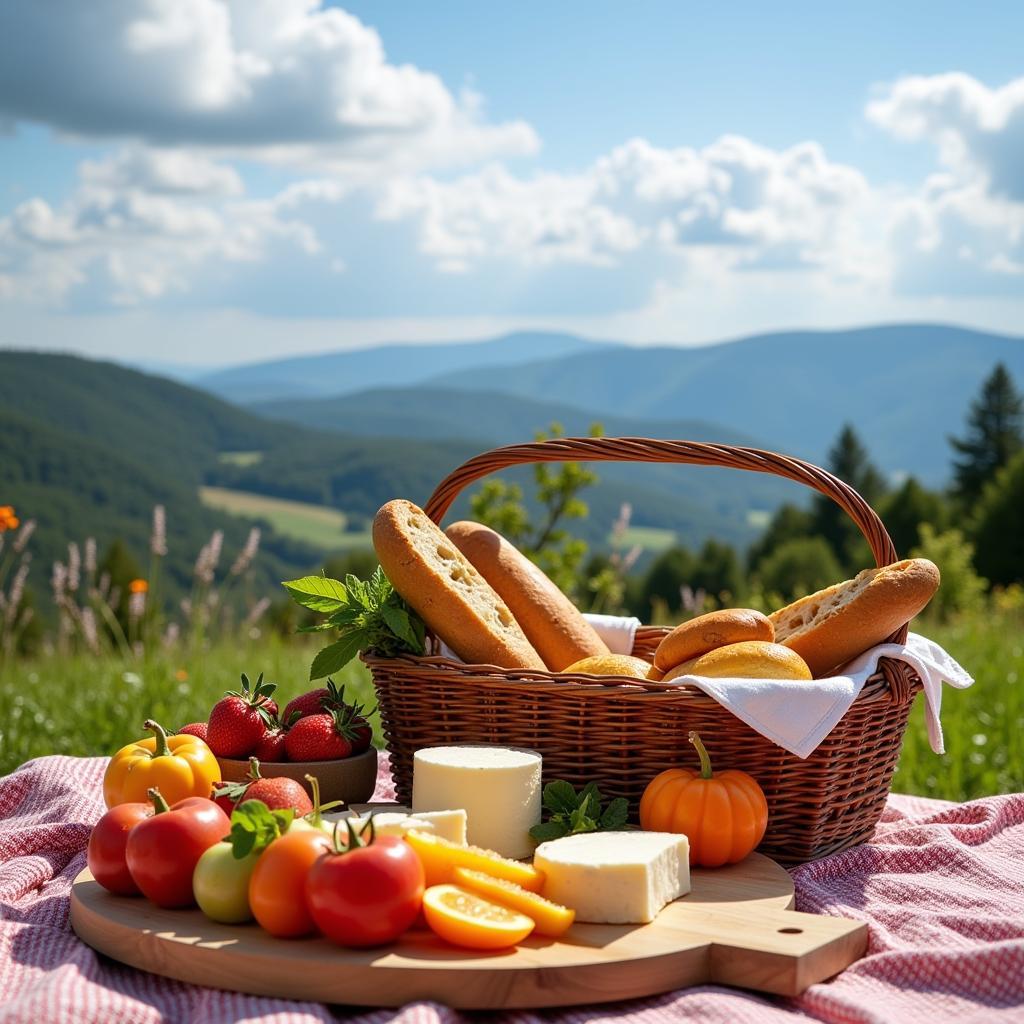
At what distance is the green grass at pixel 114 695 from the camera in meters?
6.09

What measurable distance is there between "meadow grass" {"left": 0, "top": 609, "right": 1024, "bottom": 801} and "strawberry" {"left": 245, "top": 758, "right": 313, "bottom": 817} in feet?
9.57

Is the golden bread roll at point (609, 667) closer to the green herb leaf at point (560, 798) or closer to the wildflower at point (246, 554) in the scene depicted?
the green herb leaf at point (560, 798)

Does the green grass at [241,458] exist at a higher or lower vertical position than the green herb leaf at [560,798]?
lower

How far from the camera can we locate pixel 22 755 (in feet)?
19.5

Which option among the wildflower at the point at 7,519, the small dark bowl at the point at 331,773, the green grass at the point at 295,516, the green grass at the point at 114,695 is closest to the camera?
the small dark bowl at the point at 331,773

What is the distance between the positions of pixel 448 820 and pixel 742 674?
0.80 m

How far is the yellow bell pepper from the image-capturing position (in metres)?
2.69

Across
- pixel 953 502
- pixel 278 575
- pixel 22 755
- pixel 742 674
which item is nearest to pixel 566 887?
pixel 742 674

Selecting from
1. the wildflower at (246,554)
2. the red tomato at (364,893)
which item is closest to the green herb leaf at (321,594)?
the red tomato at (364,893)

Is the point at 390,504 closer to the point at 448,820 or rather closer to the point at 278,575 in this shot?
the point at 448,820

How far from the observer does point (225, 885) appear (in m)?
A: 2.21

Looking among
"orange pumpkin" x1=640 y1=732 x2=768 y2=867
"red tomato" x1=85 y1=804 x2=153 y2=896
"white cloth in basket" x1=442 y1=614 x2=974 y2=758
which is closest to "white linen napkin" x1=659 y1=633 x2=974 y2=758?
"white cloth in basket" x1=442 y1=614 x2=974 y2=758

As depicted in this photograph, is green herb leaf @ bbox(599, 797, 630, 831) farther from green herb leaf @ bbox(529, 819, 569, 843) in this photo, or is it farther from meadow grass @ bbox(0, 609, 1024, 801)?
meadow grass @ bbox(0, 609, 1024, 801)

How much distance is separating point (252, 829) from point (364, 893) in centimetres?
27
